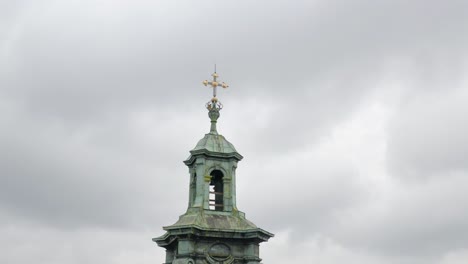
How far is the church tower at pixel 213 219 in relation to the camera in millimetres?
41625

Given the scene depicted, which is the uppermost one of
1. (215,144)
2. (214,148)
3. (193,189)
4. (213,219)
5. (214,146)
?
(215,144)

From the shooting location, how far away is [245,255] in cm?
4241

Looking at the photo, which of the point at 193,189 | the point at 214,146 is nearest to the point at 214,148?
the point at 214,146

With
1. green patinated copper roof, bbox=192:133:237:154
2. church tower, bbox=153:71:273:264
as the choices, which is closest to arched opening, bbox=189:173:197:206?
church tower, bbox=153:71:273:264

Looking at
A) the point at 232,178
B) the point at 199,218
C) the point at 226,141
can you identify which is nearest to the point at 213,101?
the point at 226,141

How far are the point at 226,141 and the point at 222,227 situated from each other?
723cm

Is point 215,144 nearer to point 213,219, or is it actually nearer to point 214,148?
point 214,148

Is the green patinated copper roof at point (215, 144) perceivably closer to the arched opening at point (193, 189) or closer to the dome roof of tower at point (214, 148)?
the dome roof of tower at point (214, 148)

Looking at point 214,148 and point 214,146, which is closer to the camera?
point 214,148

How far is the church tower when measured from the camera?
137 feet

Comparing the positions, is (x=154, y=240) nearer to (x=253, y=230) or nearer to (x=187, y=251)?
(x=187, y=251)

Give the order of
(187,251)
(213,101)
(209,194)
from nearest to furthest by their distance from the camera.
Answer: (187,251) < (209,194) < (213,101)

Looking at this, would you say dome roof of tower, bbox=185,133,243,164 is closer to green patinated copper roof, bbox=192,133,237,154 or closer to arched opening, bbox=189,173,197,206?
green patinated copper roof, bbox=192,133,237,154

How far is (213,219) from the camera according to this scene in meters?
43.1
